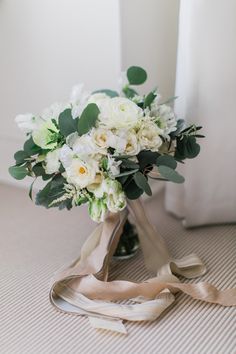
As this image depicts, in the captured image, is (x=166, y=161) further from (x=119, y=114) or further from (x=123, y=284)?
(x=123, y=284)

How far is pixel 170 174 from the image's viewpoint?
95 cm

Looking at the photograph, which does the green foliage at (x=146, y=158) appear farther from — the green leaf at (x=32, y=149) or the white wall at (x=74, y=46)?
the white wall at (x=74, y=46)

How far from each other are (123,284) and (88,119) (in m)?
0.39

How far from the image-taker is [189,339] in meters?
0.89

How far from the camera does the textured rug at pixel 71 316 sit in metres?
0.88

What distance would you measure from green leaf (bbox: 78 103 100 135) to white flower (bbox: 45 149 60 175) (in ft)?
0.26

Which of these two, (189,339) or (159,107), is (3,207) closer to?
(159,107)

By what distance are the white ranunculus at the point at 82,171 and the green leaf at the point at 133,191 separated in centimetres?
10

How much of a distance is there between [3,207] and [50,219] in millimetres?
220

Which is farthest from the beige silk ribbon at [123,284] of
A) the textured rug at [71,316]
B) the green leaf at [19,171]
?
the green leaf at [19,171]

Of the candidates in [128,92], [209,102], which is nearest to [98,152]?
[128,92]

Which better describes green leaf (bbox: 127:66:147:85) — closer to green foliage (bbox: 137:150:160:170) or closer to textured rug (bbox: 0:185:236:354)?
green foliage (bbox: 137:150:160:170)

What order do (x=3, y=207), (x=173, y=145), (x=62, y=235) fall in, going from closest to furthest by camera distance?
(x=173, y=145) < (x=62, y=235) < (x=3, y=207)

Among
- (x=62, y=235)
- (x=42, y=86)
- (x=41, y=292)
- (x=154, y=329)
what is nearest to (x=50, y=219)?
(x=62, y=235)
